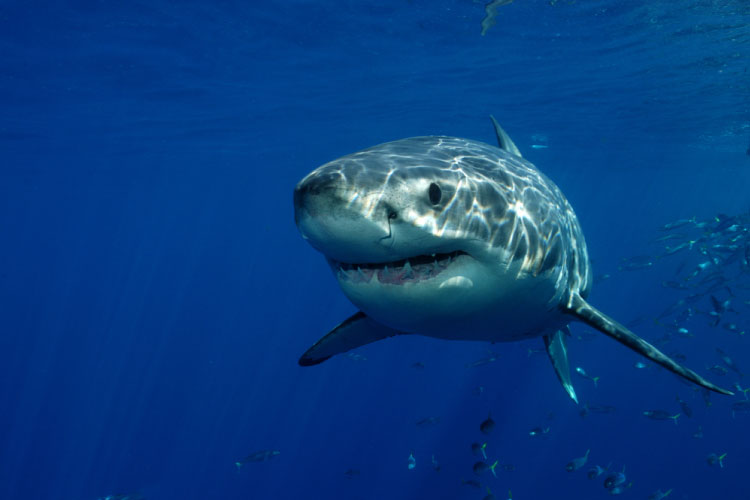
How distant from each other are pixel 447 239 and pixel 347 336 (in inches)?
96.1

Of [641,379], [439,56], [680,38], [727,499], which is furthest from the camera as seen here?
[641,379]

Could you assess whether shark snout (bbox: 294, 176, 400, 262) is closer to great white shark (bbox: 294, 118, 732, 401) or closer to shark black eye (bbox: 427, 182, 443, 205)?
great white shark (bbox: 294, 118, 732, 401)

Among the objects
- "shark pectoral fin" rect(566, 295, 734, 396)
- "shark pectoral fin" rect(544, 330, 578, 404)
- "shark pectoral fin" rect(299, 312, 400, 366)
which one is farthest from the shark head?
"shark pectoral fin" rect(544, 330, 578, 404)

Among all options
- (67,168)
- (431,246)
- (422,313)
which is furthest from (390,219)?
(67,168)

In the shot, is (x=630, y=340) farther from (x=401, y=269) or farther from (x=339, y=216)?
(x=339, y=216)

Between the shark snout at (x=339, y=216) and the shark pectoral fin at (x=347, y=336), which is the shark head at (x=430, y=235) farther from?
the shark pectoral fin at (x=347, y=336)

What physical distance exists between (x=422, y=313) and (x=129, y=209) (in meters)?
70.8

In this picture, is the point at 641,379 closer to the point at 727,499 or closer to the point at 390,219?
the point at 727,499

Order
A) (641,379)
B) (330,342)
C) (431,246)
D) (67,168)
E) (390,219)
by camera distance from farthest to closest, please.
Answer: (67,168) → (641,379) → (330,342) → (431,246) → (390,219)

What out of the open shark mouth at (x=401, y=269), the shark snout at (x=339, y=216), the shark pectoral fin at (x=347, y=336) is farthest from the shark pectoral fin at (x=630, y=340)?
the shark snout at (x=339, y=216)

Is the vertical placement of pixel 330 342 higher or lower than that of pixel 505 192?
lower

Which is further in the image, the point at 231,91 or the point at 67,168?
the point at 67,168

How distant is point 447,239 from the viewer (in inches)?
92.7

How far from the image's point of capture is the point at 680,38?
14.5 meters
